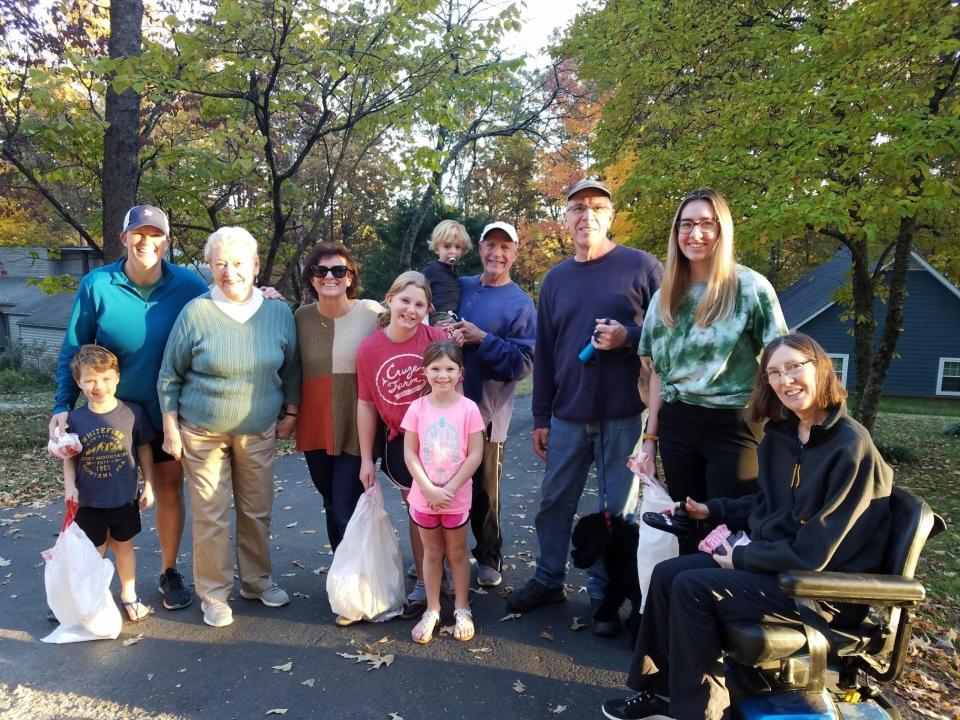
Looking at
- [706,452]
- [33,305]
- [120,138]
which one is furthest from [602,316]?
[33,305]

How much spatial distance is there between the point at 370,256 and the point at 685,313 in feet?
51.7

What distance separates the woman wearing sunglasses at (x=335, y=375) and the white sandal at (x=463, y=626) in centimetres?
86

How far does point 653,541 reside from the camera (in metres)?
2.92

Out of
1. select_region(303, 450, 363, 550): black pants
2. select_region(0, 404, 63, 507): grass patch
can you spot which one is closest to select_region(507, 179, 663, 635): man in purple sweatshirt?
select_region(303, 450, 363, 550): black pants

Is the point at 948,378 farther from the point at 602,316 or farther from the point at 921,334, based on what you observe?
the point at 602,316

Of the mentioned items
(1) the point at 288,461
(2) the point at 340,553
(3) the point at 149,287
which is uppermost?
(3) the point at 149,287

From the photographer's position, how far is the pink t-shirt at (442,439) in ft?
10.6

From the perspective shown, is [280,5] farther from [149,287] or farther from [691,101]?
[691,101]

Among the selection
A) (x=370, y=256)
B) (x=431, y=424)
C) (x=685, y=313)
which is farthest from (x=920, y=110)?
(x=370, y=256)

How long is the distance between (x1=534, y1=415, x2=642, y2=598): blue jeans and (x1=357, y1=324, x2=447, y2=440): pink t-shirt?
86 cm

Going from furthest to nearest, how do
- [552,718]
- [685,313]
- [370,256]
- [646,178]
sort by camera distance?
[370,256] < [646,178] < [685,313] < [552,718]

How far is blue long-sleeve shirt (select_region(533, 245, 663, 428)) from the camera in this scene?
3.26 meters

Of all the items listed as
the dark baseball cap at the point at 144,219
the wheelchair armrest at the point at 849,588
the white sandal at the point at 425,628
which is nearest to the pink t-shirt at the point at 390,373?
the white sandal at the point at 425,628

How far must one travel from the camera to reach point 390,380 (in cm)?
339
